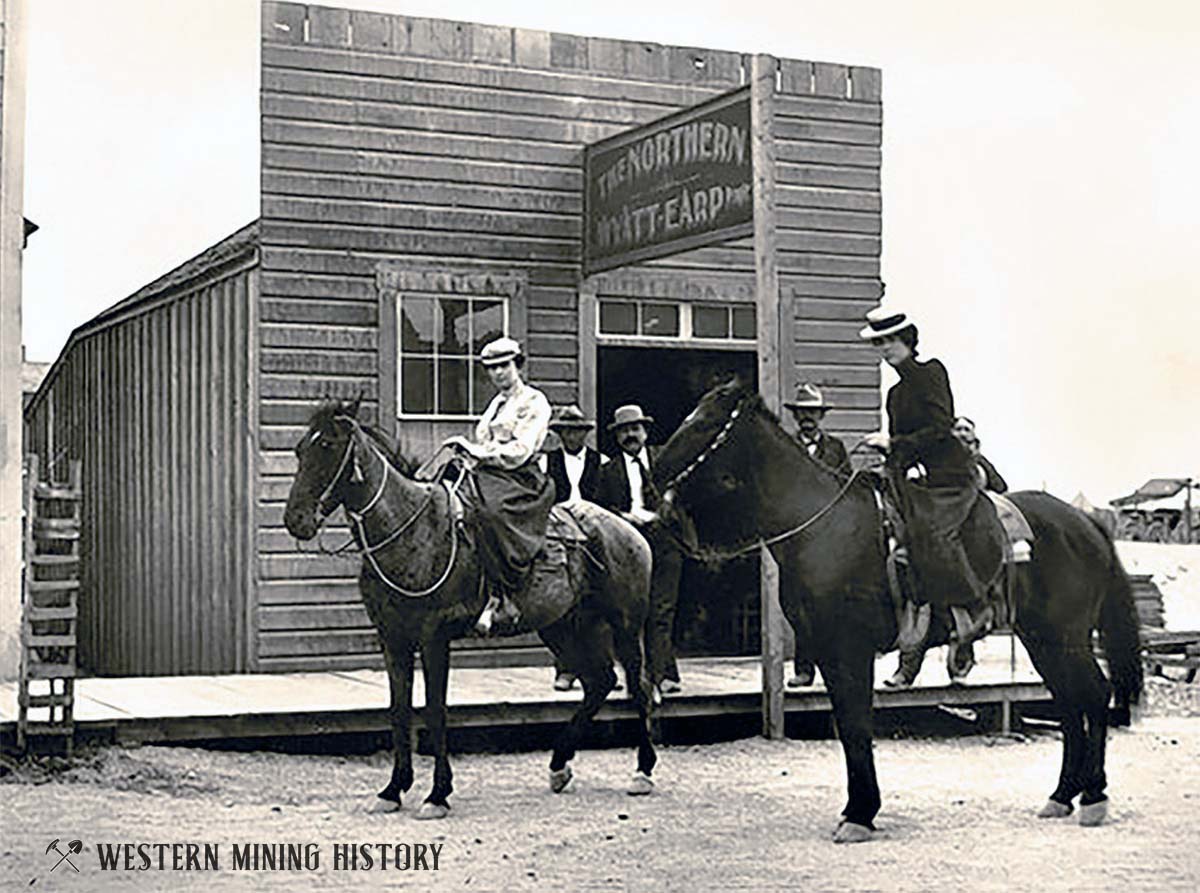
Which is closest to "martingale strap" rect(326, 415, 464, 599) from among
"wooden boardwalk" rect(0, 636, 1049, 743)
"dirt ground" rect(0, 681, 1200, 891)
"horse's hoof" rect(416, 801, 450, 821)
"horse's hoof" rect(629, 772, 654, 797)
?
"horse's hoof" rect(416, 801, 450, 821)

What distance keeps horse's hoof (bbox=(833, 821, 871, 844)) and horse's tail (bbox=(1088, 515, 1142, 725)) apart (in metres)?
1.83

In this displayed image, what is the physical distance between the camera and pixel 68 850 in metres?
7.88

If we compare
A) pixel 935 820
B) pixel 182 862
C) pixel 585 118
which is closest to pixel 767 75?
pixel 585 118

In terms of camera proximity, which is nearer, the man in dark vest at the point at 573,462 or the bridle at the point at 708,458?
the bridle at the point at 708,458

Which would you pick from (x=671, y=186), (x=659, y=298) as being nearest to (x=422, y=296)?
(x=659, y=298)

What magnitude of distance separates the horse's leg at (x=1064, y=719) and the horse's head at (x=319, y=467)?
3549 millimetres

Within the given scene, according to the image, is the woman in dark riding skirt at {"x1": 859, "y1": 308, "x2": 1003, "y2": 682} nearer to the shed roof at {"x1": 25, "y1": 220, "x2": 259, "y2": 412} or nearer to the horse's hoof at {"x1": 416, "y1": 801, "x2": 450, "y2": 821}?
the horse's hoof at {"x1": 416, "y1": 801, "x2": 450, "y2": 821}

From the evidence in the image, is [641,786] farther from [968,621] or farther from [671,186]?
[671,186]

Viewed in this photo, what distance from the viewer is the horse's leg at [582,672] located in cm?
991

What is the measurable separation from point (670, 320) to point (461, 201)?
1.98 meters

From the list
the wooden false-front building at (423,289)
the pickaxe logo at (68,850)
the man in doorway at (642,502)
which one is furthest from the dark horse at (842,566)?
the wooden false-front building at (423,289)

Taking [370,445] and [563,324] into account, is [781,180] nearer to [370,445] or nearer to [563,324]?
[563,324]

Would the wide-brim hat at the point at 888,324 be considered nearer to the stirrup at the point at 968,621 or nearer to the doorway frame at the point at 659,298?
the stirrup at the point at 968,621

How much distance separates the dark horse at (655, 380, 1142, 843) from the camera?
8.55 m
